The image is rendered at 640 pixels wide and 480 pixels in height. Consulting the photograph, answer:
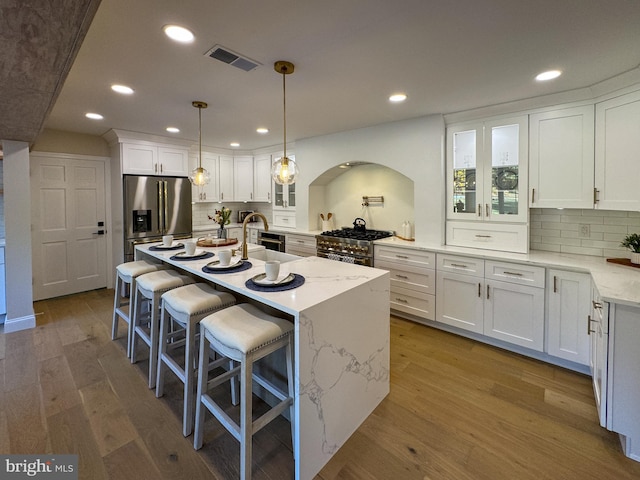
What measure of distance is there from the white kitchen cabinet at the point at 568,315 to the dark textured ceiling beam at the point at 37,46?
3.44 m

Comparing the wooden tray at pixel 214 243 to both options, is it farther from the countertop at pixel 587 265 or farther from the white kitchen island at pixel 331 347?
the countertop at pixel 587 265

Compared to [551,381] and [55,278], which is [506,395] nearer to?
[551,381]

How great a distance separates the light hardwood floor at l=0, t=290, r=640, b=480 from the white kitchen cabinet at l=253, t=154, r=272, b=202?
11.6 feet

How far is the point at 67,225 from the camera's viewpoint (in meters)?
4.45

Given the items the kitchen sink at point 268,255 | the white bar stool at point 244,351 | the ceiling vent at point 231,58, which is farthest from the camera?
the kitchen sink at point 268,255

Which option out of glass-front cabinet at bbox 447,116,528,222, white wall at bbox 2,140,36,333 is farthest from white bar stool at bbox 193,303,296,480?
white wall at bbox 2,140,36,333

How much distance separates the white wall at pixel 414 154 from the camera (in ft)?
11.3

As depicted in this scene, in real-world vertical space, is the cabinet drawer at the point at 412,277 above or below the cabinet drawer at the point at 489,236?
below

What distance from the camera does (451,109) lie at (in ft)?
10.5

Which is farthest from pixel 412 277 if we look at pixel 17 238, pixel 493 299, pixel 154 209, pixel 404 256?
pixel 17 238

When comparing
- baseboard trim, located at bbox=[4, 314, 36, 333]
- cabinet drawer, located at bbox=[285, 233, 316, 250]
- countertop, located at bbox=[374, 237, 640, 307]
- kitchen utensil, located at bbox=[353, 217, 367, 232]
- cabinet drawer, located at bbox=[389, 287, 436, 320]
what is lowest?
baseboard trim, located at bbox=[4, 314, 36, 333]

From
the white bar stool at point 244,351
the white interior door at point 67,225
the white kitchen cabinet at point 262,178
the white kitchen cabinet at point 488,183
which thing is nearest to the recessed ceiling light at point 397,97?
the white kitchen cabinet at point 488,183

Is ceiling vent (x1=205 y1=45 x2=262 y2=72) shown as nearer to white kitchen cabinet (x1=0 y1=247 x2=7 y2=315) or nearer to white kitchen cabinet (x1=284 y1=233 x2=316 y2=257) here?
white kitchen cabinet (x1=284 y1=233 x2=316 y2=257)

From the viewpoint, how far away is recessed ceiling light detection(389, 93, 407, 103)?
9.18ft
